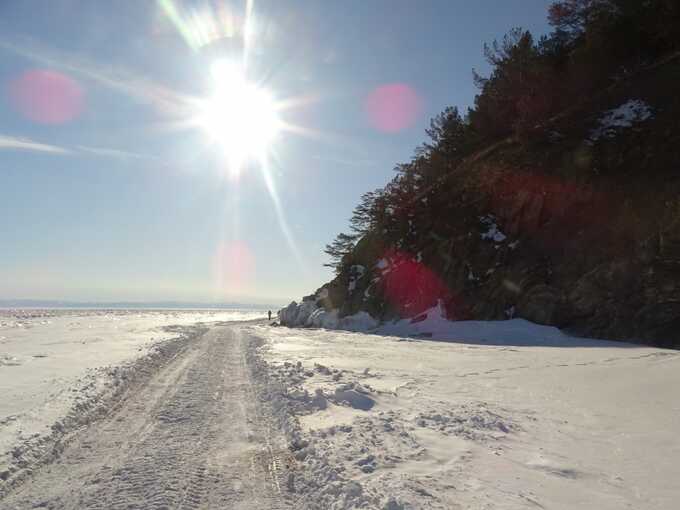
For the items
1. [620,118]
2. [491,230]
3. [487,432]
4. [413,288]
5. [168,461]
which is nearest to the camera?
[168,461]

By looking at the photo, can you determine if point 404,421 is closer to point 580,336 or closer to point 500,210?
point 580,336

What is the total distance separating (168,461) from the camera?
16.9 ft

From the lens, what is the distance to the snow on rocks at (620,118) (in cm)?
2244

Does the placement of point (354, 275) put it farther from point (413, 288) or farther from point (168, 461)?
point (168, 461)

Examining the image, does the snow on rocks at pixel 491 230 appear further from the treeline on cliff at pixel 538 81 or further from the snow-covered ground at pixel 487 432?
the snow-covered ground at pixel 487 432

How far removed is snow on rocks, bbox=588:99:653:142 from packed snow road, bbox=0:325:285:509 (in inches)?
911

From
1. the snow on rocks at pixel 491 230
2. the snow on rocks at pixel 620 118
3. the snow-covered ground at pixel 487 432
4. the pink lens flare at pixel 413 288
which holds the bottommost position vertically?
the snow-covered ground at pixel 487 432

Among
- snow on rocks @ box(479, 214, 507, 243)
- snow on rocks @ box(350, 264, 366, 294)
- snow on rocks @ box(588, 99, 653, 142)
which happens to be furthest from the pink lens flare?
snow on rocks @ box(588, 99, 653, 142)

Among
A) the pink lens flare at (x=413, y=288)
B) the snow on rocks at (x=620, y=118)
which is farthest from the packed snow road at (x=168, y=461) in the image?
the snow on rocks at (x=620, y=118)

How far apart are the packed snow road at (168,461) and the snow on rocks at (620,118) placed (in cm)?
2314

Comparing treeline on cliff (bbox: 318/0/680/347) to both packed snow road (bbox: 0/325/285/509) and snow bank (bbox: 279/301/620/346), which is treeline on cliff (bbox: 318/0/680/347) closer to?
snow bank (bbox: 279/301/620/346)

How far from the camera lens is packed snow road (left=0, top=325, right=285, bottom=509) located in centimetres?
423

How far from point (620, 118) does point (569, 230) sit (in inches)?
280

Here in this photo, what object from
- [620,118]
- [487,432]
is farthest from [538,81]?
[487,432]
